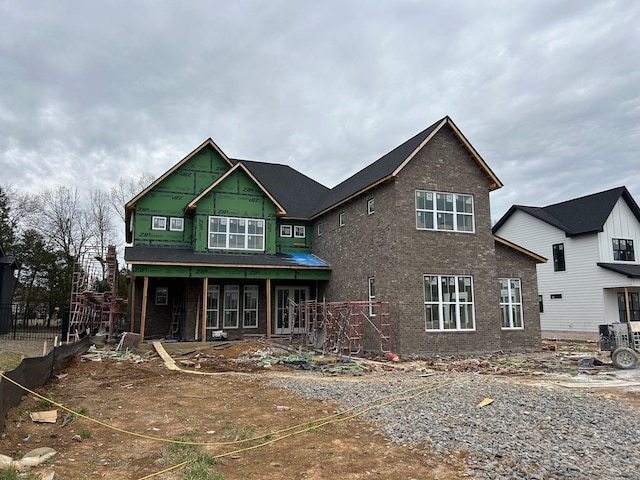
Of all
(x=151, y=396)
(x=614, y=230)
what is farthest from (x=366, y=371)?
(x=614, y=230)

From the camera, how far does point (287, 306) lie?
77.9 feet

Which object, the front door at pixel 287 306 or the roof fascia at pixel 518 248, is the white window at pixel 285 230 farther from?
the roof fascia at pixel 518 248

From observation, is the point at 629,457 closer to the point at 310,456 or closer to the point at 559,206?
the point at 310,456

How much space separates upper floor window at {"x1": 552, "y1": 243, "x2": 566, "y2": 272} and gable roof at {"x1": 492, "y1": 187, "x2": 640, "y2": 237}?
1.15 metres

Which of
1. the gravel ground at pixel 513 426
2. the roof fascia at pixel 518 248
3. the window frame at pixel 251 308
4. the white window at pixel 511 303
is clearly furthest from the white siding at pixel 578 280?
the gravel ground at pixel 513 426

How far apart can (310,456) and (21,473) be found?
3.35 metres

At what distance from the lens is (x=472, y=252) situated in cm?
1809

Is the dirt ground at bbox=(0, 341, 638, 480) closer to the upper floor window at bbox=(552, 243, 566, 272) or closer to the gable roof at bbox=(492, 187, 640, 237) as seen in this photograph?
the gable roof at bbox=(492, 187, 640, 237)

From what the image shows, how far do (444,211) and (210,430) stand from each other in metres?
13.2

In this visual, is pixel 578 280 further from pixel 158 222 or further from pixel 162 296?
pixel 158 222

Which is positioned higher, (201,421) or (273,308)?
(273,308)

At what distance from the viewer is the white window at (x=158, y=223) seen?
888 inches

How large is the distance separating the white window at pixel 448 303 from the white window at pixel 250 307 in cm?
934

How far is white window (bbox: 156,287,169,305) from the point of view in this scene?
76.9 ft
